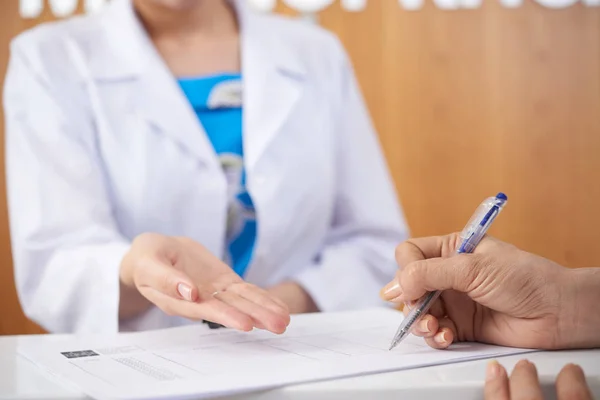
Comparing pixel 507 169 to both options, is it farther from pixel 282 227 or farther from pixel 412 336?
pixel 412 336

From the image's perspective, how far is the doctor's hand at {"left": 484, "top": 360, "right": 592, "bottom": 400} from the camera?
Answer: 505 mm

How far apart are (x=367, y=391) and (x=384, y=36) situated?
7.12ft

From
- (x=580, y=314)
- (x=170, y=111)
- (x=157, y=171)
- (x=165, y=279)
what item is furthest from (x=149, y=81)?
(x=580, y=314)

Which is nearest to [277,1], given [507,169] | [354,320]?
[507,169]

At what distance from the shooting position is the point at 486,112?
8.47 ft

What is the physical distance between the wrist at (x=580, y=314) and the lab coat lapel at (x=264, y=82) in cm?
72

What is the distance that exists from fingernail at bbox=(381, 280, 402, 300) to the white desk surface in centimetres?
9

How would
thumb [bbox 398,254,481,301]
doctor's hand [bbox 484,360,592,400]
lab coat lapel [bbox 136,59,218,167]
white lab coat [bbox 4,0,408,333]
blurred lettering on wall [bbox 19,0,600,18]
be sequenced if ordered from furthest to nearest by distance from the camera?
blurred lettering on wall [bbox 19,0,600,18] < lab coat lapel [bbox 136,59,218,167] < white lab coat [bbox 4,0,408,333] < thumb [bbox 398,254,481,301] < doctor's hand [bbox 484,360,592,400]

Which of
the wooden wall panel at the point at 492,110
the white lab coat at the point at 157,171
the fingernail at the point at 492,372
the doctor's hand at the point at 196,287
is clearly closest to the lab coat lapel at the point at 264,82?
the white lab coat at the point at 157,171

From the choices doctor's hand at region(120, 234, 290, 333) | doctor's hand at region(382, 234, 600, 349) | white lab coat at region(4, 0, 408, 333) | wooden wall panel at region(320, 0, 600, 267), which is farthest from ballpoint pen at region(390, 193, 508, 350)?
wooden wall panel at region(320, 0, 600, 267)

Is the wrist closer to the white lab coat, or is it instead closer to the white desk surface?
the white desk surface

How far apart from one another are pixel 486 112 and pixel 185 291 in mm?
2055

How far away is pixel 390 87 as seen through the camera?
2.57 m

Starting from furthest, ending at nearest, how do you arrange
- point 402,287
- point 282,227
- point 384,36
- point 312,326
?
point 384,36
point 282,227
point 312,326
point 402,287
